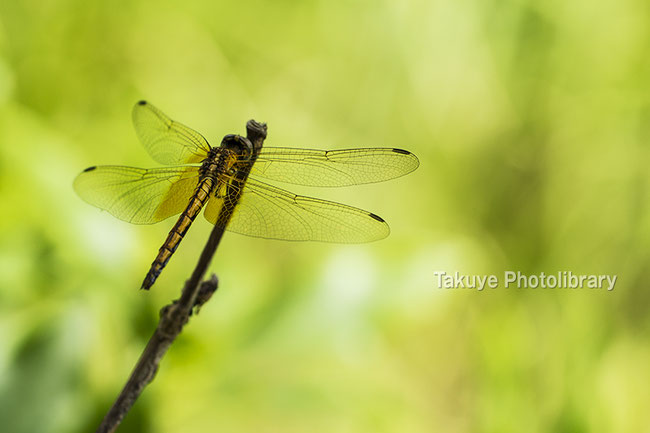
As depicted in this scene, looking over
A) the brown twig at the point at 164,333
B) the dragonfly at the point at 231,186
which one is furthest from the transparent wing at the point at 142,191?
the brown twig at the point at 164,333

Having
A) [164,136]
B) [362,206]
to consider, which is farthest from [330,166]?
[362,206]

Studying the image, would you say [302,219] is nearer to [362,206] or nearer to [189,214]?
[189,214]

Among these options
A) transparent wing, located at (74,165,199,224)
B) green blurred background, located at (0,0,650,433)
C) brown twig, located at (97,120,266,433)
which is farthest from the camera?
green blurred background, located at (0,0,650,433)

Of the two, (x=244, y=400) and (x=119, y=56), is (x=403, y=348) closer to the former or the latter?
(x=244, y=400)

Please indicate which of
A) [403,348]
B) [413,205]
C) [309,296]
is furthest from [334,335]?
[413,205]

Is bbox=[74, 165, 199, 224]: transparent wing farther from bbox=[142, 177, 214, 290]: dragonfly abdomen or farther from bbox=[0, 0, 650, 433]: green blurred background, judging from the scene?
bbox=[0, 0, 650, 433]: green blurred background

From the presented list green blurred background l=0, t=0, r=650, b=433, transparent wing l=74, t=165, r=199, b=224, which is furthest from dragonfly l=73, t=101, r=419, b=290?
green blurred background l=0, t=0, r=650, b=433
